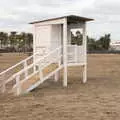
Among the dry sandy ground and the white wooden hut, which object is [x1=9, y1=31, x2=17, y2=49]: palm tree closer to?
the white wooden hut

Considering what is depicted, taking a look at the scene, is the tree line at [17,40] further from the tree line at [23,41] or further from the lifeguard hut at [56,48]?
the lifeguard hut at [56,48]

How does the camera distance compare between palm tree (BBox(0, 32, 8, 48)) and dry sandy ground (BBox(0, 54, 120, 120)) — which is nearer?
dry sandy ground (BBox(0, 54, 120, 120))

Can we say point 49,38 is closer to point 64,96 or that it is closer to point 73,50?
point 73,50

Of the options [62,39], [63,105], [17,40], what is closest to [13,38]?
[17,40]

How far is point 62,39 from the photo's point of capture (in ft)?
62.7

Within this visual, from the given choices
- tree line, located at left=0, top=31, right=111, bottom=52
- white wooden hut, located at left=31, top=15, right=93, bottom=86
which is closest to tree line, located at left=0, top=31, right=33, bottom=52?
tree line, located at left=0, top=31, right=111, bottom=52

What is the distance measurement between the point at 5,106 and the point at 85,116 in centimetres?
304

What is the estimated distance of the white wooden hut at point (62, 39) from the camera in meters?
17.8

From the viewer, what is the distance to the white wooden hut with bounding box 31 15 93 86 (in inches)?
Answer: 702

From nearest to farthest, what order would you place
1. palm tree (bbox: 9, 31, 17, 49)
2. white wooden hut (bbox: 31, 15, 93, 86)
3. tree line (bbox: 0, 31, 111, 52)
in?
white wooden hut (bbox: 31, 15, 93, 86)
tree line (bbox: 0, 31, 111, 52)
palm tree (bbox: 9, 31, 17, 49)

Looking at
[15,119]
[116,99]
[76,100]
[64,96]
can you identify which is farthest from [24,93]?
[15,119]

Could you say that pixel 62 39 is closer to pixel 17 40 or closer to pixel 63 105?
pixel 63 105

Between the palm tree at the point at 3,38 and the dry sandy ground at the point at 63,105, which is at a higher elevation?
the palm tree at the point at 3,38

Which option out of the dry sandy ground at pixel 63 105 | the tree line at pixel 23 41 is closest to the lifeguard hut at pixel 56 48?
the dry sandy ground at pixel 63 105
